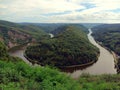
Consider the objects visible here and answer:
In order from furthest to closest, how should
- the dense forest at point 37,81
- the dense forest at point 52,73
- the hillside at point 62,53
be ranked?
the hillside at point 62,53 → the dense forest at point 52,73 → the dense forest at point 37,81

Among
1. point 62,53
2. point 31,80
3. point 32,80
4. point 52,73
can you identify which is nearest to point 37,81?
point 32,80

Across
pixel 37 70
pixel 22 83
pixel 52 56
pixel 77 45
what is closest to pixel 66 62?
pixel 52 56

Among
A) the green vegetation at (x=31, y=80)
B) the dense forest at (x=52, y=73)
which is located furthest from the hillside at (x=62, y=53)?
the green vegetation at (x=31, y=80)

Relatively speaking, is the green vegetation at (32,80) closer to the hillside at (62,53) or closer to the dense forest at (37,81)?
the dense forest at (37,81)

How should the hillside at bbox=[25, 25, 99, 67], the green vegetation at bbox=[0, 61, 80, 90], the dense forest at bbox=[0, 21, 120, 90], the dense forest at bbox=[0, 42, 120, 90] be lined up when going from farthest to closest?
the hillside at bbox=[25, 25, 99, 67], the dense forest at bbox=[0, 21, 120, 90], the dense forest at bbox=[0, 42, 120, 90], the green vegetation at bbox=[0, 61, 80, 90]

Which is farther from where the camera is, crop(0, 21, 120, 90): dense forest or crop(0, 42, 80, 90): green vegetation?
crop(0, 21, 120, 90): dense forest

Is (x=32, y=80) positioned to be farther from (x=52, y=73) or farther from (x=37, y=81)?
(x=52, y=73)

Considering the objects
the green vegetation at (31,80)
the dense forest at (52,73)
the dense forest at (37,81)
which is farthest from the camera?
the dense forest at (52,73)

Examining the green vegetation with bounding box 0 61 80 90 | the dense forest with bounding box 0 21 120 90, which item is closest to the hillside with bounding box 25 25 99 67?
the dense forest with bounding box 0 21 120 90

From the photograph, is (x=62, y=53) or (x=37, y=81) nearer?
(x=37, y=81)

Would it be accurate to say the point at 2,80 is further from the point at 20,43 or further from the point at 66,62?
the point at 20,43

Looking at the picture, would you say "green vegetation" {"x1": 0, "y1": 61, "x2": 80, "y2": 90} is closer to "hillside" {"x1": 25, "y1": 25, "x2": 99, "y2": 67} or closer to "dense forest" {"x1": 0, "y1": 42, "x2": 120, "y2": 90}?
"dense forest" {"x1": 0, "y1": 42, "x2": 120, "y2": 90}
